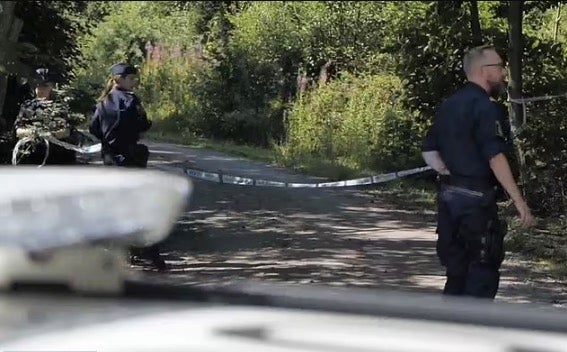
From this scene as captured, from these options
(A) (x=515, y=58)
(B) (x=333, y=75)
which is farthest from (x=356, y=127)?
(A) (x=515, y=58)

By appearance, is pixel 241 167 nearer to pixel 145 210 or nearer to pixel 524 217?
pixel 524 217

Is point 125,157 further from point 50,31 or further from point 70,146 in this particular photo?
point 50,31

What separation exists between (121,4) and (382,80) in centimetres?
2846

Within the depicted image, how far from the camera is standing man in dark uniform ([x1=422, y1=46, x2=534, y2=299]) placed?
18.1 feet

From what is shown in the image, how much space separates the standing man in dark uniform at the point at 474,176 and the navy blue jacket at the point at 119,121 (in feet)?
9.75

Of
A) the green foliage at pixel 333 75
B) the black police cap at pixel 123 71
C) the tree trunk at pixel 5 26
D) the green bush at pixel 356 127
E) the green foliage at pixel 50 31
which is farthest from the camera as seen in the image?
the green bush at pixel 356 127

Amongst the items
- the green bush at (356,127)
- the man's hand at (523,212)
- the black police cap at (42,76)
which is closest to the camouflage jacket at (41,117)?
the black police cap at (42,76)

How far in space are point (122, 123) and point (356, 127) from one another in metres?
9.85

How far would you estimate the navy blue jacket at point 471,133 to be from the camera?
547cm

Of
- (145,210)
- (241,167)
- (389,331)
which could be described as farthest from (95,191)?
(241,167)

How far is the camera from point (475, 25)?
11.8 meters

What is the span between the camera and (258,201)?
12.6 meters

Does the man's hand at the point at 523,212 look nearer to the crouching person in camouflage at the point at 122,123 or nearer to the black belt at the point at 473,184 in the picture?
the black belt at the point at 473,184

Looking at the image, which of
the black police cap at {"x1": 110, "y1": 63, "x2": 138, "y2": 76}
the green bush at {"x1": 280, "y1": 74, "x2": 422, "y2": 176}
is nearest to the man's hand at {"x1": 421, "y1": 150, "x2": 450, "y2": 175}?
the black police cap at {"x1": 110, "y1": 63, "x2": 138, "y2": 76}
